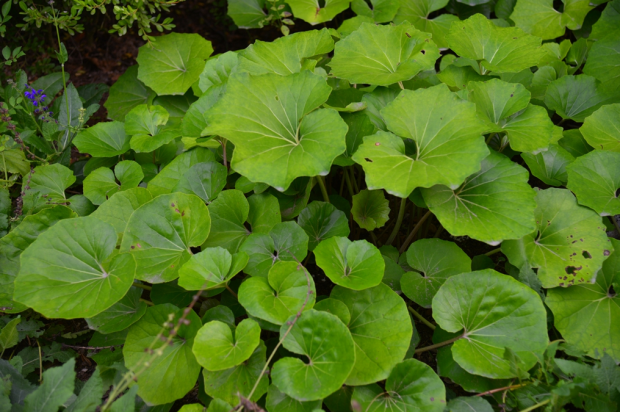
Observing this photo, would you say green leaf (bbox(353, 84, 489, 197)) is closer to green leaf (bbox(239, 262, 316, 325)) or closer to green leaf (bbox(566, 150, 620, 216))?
green leaf (bbox(239, 262, 316, 325))

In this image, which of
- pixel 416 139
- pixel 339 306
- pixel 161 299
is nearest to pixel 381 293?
pixel 339 306

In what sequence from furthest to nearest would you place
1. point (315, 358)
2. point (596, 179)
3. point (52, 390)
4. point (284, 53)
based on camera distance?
point (284, 53) < point (596, 179) < point (315, 358) < point (52, 390)

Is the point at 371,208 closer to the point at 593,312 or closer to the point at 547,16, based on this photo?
the point at 593,312

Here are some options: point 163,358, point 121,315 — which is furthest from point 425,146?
point 121,315

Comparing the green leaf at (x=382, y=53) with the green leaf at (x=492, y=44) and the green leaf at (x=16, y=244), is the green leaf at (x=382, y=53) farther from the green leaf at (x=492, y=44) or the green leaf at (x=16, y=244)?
the green leaf at (x=16, y=244)

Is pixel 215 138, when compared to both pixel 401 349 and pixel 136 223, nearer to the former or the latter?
pixel 136 223

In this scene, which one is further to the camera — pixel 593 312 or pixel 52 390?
pixel 593 312
